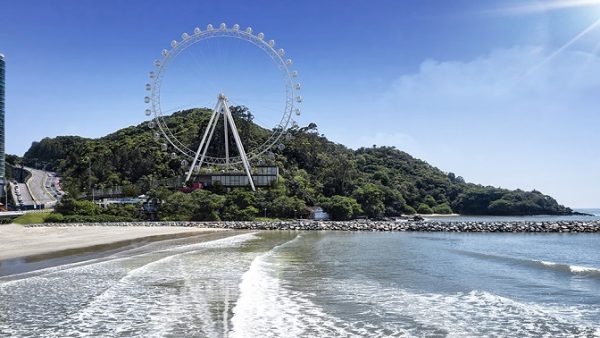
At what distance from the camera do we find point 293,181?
90500mm

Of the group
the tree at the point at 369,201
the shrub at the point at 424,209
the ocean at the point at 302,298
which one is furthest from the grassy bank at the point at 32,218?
the shrub at the point at 424,209

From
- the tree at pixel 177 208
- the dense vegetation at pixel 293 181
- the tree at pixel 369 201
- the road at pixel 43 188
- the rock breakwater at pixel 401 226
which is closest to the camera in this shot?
the rock breakwater at pixel 401 226

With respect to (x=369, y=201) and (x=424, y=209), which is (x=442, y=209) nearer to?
(x=424, y=209)

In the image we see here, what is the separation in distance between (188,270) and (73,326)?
9.75 meters

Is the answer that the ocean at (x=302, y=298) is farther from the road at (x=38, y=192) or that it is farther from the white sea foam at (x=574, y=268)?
the road at (x=38, y=192)

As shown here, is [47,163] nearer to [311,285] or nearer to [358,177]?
[358,177]

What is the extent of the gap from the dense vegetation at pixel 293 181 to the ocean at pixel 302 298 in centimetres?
4652

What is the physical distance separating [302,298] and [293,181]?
75240mm

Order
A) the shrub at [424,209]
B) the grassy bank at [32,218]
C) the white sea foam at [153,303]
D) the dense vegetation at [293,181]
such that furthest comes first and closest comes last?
the shrub at [424,209] → the dense vegetation at [293,181] → the grassy bank at [32,218] → the white sea foam at [153,303]

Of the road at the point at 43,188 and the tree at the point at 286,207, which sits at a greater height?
the road at the point at 43,188

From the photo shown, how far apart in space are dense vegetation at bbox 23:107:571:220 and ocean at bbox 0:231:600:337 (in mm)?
46522

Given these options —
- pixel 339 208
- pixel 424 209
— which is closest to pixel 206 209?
pixel 339 208

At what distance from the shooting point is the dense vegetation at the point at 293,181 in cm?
7325

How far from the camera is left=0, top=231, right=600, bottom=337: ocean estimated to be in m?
11.7
